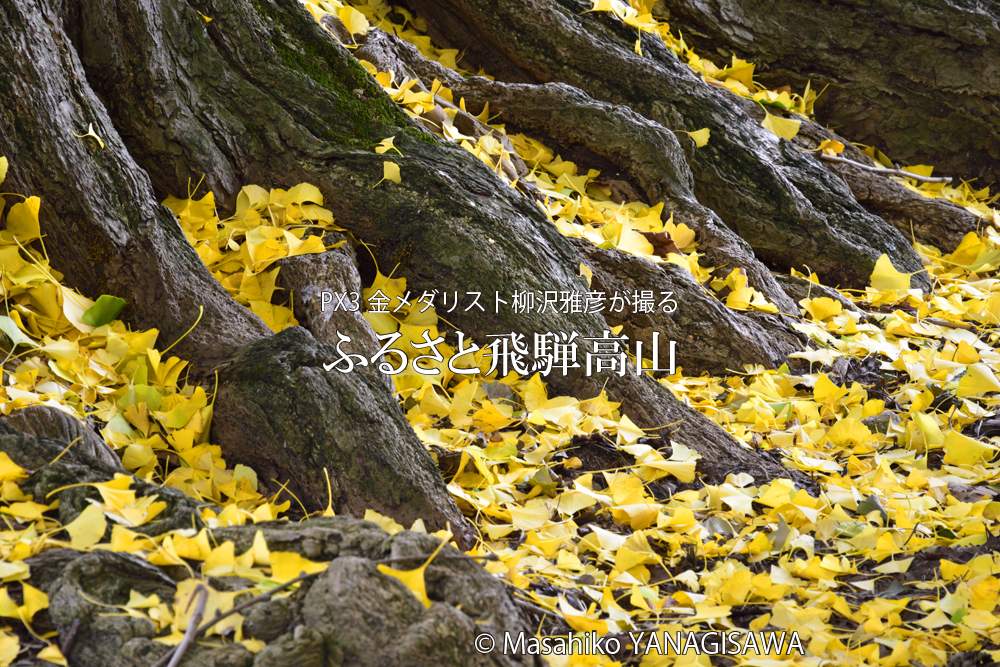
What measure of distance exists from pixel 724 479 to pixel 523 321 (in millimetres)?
643

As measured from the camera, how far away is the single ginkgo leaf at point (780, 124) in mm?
3346

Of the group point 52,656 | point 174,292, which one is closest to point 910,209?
point 174,292

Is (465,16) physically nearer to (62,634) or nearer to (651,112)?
(651,112)

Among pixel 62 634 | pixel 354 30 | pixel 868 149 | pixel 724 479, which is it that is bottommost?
pixel 724 479

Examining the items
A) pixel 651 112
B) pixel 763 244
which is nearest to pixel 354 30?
pixel 651 112

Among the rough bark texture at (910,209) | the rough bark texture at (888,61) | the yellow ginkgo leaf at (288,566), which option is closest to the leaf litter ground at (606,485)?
the yellow ginkgo leaf at (288,566)

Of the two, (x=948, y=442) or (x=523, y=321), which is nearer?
(x=948, y=442)

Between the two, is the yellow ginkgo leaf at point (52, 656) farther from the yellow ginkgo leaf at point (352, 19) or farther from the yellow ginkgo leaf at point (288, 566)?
the yellow ginkgo leaf at point (352, 19)

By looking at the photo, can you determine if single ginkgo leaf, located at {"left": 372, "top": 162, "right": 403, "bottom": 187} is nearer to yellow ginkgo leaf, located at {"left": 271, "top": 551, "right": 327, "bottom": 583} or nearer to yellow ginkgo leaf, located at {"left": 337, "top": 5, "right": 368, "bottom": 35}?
yellow ginkgo leaf, located at {"left": 337, "top": 5, "right": 368, "bottom": 35}

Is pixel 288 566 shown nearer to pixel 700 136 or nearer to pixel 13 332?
pixel 13 332

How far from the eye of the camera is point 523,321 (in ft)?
6.70

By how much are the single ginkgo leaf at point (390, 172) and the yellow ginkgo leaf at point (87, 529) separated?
3.93 feet

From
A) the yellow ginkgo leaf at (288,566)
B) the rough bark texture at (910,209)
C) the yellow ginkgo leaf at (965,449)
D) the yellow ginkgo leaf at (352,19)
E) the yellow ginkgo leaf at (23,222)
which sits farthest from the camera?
the rough bark texture at (910,209)

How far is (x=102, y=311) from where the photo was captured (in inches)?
65.1
